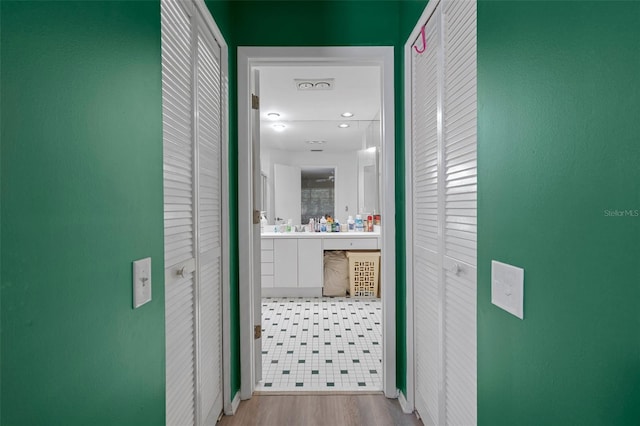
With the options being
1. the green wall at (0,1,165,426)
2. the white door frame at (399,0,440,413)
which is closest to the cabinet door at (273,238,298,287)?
the white door frame at (399,0,440,413)

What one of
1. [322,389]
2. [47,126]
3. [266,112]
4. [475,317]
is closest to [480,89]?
[475,317]

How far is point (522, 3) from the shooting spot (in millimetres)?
796

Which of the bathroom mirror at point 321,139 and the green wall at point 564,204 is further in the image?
the bathroom mirror at point 321,139

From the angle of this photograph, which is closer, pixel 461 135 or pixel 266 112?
pixel 461 135

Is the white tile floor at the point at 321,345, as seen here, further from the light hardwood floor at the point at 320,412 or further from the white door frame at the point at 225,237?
the white door frame at the point at 225,237

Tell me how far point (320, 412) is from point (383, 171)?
4.57 ft

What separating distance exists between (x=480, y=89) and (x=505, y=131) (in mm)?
221

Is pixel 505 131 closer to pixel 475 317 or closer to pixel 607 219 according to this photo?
pixel 607 219

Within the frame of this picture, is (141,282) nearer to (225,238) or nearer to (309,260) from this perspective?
(225,238)

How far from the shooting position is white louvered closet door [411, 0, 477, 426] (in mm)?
1176

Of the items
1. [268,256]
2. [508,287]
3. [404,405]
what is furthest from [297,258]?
[508,287]

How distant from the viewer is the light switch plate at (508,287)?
81cm

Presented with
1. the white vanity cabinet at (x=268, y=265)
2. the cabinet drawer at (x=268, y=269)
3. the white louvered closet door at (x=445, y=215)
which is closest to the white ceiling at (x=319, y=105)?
the white louvered closet door at (x=445, y=215)

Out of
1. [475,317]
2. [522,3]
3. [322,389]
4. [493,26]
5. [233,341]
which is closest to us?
[522,3]
